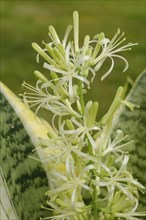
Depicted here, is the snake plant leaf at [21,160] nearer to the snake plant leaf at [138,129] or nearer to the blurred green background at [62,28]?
the snake plant leaf at [138,129]

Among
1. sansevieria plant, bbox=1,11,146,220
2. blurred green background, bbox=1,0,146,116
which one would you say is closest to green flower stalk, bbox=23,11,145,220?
sansevieria plant, bbox=1,11,146,220

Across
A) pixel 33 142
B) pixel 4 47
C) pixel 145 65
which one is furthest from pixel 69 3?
pixel 33 142

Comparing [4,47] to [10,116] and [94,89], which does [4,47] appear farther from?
[10,116]

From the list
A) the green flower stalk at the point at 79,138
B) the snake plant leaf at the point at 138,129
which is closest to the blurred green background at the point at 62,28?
the snake plant leaf at the point at 138,129

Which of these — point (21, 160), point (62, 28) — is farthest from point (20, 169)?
point (62, 28)

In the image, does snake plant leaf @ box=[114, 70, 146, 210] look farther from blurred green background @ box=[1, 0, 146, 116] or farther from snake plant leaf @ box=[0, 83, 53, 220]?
blurred green background @ box=[1, 0, 146, 116]

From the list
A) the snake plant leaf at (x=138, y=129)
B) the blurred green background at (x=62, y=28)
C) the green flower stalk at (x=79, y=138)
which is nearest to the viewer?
the green flower stalk at (x=79, y=138)
